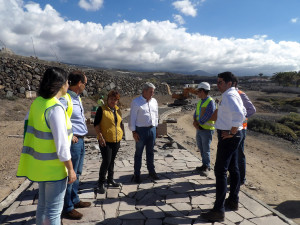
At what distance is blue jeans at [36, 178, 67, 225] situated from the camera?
2.07 m

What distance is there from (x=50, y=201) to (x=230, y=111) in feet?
7.95

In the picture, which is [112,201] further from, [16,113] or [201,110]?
[16,113]

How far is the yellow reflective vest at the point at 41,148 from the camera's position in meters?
1.95

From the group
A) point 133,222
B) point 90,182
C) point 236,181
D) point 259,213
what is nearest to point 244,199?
point 259,213

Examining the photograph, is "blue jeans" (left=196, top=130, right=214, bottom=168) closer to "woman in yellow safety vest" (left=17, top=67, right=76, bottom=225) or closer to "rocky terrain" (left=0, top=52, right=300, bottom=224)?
"rocky terrain" (left=0, top=52, right=300, bottom=224)

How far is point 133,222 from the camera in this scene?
315cm

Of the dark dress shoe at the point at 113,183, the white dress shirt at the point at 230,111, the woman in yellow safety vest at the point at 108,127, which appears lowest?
the dark dress shoe at the point at 113,183

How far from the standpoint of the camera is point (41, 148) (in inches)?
78.9

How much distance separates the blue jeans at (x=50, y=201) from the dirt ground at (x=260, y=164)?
104 inches

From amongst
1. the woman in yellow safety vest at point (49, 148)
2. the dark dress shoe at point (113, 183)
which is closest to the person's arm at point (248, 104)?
the dark dress shoe at point (113, 183)

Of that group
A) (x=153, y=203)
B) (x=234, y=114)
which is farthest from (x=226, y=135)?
(x=153, y=203)

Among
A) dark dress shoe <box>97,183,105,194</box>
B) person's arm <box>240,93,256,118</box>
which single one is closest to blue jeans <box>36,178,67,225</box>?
dark dress shoe <box>97,183,105,194</box>

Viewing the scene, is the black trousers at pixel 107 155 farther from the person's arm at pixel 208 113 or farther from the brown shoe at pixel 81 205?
the person's arm at pixel 208 113

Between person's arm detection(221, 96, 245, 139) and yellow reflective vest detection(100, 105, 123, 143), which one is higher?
person's arm detection(221, 96, 245, 139)
